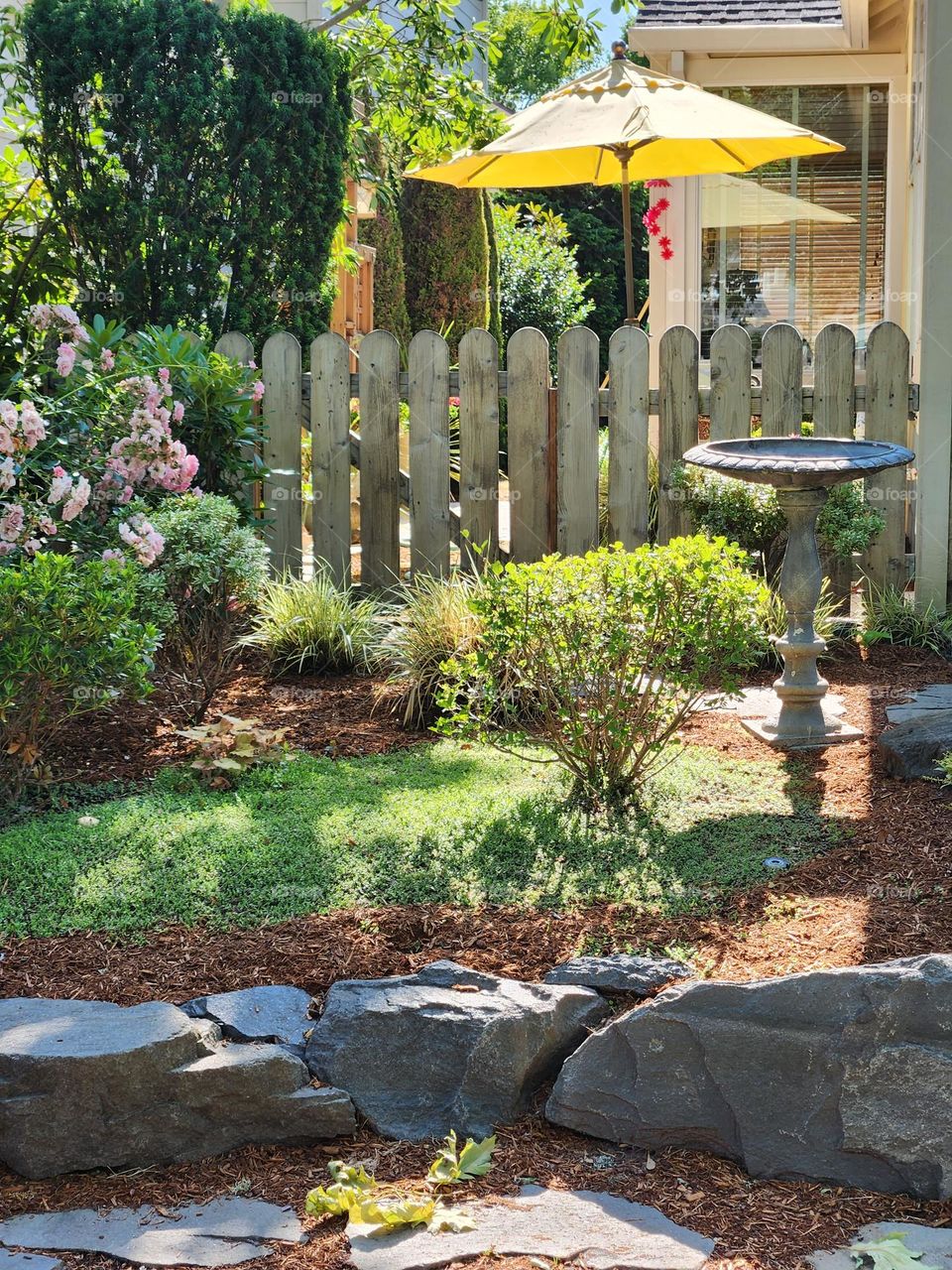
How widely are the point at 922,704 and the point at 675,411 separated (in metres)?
2.54

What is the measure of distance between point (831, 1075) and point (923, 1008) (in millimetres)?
230

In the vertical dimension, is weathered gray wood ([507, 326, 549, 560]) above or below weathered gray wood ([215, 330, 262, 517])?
below

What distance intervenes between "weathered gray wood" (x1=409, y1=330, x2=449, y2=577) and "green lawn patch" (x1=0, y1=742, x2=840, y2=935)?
2809mm

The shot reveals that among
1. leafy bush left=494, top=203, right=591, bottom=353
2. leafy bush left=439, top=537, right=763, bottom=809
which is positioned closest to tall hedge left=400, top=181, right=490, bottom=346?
leafy bush left=494, top=203, right=591, bottom=353

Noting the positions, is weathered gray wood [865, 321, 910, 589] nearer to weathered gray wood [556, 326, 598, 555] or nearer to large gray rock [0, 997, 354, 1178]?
weathered gray wood [556, 326, 598, 555]

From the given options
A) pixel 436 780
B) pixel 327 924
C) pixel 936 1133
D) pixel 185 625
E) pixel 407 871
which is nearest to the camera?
pixel 936 1133

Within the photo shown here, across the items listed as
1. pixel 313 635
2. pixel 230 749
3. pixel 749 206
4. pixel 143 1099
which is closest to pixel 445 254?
pixel 749 206

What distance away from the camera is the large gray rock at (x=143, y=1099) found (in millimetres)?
2863

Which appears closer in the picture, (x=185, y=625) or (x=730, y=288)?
(x=185, y=625)

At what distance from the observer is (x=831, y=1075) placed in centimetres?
277

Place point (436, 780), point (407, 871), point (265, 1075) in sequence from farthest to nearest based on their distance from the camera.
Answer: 1. point (436, 780)
2. point (407, 871)
3. point (265, 1075)

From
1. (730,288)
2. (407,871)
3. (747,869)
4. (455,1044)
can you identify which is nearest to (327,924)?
(407,871)

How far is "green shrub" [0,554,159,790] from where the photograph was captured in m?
4.33

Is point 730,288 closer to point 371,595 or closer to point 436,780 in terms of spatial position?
point 371,595
